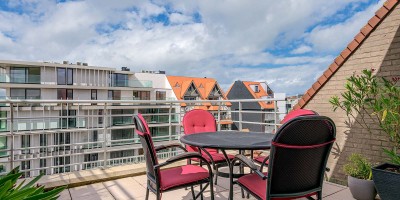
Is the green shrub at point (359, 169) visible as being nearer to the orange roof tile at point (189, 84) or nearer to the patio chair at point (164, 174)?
the patio chair at point (164, 174)

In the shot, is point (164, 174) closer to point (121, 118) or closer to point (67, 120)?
point (67, 120)

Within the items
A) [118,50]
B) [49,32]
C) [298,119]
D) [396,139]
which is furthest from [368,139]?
[118,50]

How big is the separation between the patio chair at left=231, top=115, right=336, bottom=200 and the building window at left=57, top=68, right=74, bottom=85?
1116 inches

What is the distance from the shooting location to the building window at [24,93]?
74.4 feet

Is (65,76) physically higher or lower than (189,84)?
higher

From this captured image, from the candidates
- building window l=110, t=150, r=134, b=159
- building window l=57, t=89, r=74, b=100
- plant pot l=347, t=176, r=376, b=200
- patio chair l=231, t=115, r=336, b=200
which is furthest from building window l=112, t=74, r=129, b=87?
patio chair l=231, t=115, r=336, b=200

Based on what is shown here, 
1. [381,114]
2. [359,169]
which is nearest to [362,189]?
[359,169]

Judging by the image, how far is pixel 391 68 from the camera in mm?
2887

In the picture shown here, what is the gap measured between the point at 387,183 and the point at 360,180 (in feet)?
1.58

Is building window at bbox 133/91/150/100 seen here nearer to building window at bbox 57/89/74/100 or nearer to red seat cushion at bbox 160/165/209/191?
building window at bbox 57/89/74/100

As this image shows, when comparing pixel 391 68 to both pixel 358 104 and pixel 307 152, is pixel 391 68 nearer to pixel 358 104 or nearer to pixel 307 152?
pixel 358 104

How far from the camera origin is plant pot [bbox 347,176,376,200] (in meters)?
2.56

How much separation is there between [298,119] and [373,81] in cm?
200

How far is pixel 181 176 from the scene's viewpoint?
204cm
